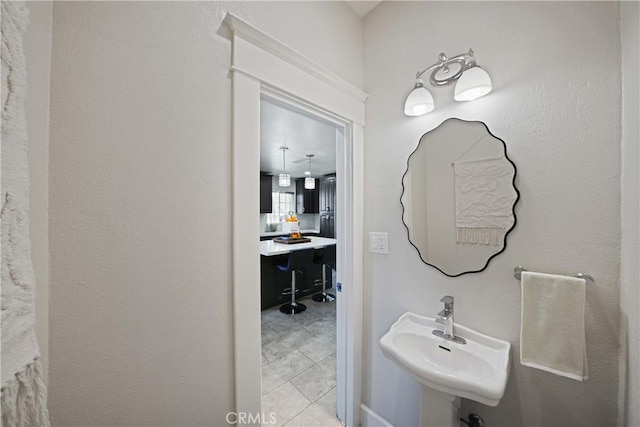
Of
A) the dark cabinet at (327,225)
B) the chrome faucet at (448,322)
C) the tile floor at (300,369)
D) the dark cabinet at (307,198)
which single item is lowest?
the tile floor at (300,369)

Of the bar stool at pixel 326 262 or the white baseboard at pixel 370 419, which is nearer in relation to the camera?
the white baseboard at pixel 370 419

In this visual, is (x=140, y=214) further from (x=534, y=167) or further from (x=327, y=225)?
(x=327, y=225)

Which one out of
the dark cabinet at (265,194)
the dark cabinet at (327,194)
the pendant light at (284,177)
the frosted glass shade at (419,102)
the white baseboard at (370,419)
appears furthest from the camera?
the dark cabinet at (327,194)

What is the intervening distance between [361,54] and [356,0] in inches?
11.5

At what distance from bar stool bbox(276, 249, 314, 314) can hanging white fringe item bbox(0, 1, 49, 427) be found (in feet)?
8.92

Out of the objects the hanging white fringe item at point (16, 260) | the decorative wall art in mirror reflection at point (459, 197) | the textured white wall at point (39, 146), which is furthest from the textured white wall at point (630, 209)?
the textured white wall at point (39, 146)

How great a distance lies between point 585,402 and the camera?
0.87 m

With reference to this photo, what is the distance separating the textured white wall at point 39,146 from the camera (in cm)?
56

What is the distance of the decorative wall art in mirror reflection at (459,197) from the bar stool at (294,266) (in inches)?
83.0

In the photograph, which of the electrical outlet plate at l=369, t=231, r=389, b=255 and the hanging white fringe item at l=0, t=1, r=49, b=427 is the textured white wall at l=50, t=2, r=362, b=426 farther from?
the electrical outlet plate at l=369, t=231, r=389, b=255

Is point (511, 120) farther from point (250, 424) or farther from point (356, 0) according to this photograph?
point (250, 424)

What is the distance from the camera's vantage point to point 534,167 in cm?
96

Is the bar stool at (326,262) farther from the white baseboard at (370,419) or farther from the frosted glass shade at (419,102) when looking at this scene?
the frosted glass shade at (419,102)

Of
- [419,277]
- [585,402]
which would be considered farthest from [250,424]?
[585,402]
